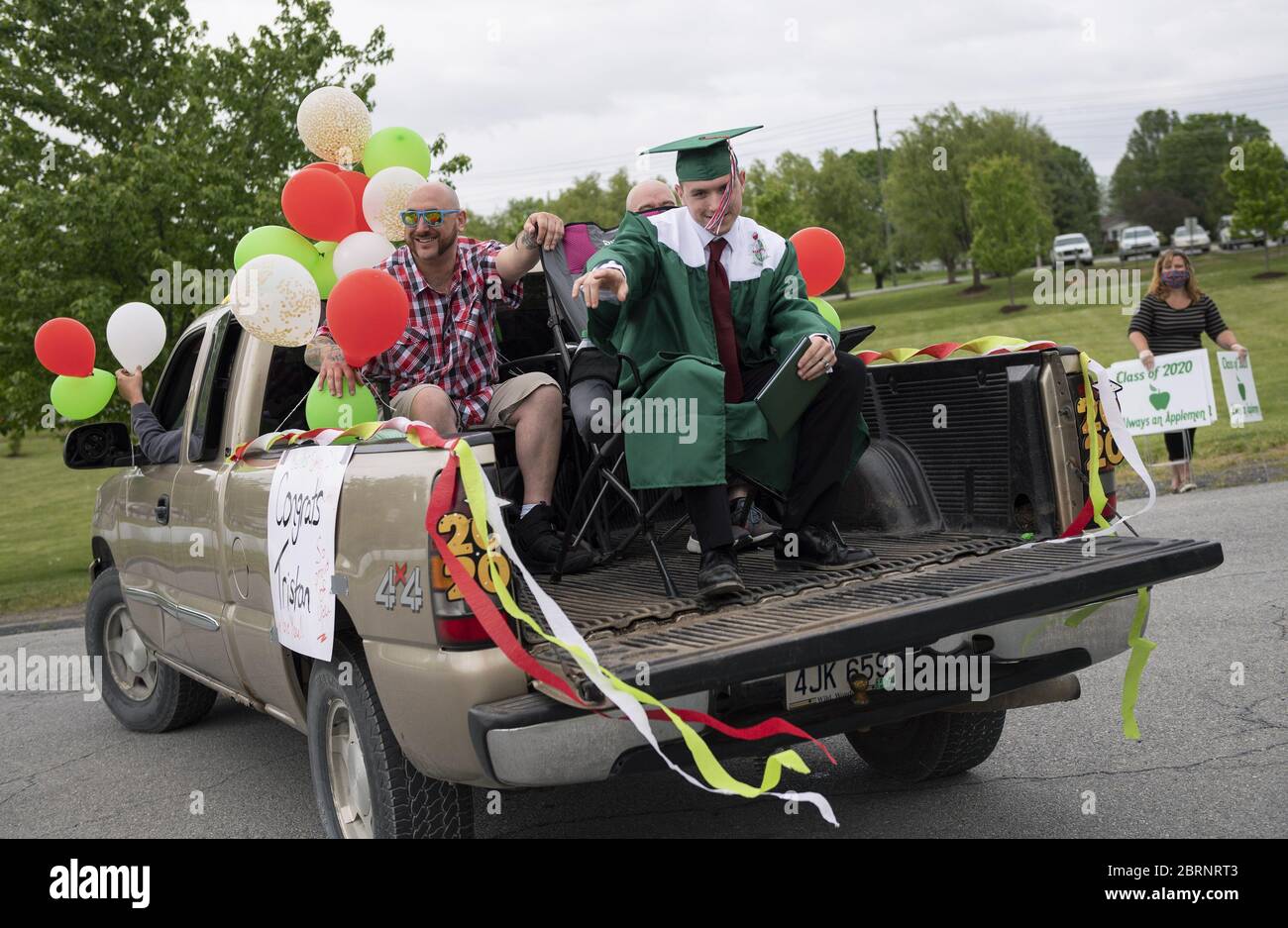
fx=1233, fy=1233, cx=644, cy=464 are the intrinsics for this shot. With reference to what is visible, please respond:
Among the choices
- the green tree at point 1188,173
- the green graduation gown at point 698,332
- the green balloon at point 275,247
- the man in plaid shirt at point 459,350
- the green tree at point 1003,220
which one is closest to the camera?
the green graduation gown at point 698,332

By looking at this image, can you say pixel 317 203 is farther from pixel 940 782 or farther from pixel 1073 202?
pixel 1073 202

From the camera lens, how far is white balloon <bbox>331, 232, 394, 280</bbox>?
5.43m

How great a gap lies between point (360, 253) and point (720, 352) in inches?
77.5

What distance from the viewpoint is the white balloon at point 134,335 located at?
6297 millimetres

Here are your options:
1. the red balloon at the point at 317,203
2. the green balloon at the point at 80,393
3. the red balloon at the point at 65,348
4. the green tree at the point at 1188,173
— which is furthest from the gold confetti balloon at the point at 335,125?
the green tree at the point at 1188,173

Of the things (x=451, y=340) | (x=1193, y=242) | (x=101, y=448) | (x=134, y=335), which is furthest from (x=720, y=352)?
(x=1193, y=242)

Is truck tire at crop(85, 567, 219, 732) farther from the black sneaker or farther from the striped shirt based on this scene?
the striped shirt

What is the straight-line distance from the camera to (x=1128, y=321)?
32062 mm

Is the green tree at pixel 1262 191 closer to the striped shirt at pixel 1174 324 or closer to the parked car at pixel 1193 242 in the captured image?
the parked car at pixel 1193 242

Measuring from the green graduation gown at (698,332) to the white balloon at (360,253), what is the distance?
1577 mm

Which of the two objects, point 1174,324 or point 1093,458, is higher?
point 1174,324
